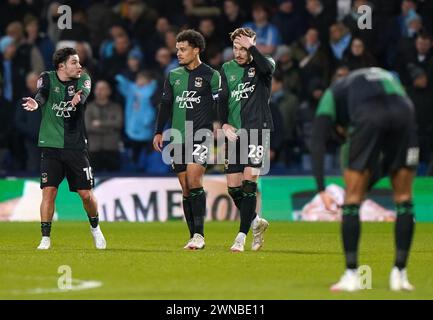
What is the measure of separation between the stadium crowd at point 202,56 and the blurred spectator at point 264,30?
0.06 feet

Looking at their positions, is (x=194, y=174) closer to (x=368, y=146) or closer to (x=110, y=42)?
(x=368, y=146)

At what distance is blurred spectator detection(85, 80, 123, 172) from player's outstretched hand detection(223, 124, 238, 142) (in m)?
8.53

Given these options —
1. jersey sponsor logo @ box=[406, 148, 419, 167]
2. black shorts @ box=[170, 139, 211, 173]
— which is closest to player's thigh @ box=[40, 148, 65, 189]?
black shorts @ box=[170, 139, 211, 173]

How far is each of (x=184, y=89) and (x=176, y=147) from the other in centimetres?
71

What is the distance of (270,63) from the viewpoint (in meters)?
15.1

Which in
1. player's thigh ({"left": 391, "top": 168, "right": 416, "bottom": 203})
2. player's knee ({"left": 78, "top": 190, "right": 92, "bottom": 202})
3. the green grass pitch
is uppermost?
player's thigh ({"left": 391, "top": 168, "right": 416, "bottom": 203})

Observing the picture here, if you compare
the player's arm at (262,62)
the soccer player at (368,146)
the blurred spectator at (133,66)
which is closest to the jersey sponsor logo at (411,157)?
the soccer player at (368,146)

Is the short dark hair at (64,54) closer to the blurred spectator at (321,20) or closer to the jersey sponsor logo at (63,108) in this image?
the jersey sponsor logo at (63,108)

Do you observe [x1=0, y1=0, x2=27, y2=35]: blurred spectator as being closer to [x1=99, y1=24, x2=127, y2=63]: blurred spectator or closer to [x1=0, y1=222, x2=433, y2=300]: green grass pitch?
[x1=99, y1=24, x2=127, y2=63]: blurred spectator

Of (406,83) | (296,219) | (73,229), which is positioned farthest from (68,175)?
(406,83)

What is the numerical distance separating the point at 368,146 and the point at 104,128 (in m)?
13.3

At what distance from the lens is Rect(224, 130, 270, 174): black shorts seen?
49.9 ft

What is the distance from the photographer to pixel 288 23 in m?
25.2
